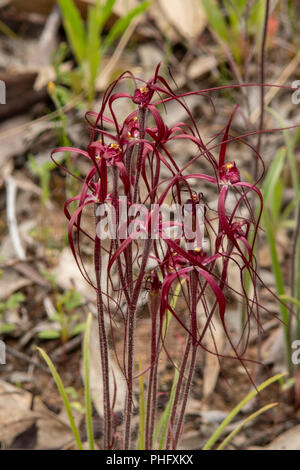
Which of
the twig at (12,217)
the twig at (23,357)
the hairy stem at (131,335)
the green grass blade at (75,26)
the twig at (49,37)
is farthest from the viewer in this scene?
the twig at (49,37)

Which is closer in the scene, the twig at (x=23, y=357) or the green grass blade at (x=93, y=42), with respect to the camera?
the twig at (x=23, y=357)

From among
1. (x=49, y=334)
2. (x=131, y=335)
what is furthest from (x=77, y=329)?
(x=131, y=335)

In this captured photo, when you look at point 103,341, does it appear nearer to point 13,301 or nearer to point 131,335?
point 131,335

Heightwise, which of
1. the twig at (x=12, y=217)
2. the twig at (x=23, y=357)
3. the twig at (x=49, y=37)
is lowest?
the twig at (x=23, y=357)

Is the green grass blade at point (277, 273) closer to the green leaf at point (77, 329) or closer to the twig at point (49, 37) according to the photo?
the green leaf at point (77, 329)

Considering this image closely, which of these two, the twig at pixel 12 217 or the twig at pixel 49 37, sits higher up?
the twig at pixel 49 37

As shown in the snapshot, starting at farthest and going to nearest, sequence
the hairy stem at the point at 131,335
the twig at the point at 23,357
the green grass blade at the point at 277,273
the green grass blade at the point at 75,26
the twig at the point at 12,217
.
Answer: the green grass blade at the point at 75,26, the twig at the point at 12,217, the twig at the point at 23,357, the green grass blade at the point at 277,273, the hairy stem at the point at 131,335

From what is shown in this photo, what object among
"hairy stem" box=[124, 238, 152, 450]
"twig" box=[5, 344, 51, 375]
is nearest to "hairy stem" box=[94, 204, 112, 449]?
"hairy stem" box=[124, 238, 152, 450]

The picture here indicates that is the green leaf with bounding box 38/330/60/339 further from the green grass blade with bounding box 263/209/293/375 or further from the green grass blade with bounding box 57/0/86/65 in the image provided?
the green grass blade with bounding box 57/0/86/65

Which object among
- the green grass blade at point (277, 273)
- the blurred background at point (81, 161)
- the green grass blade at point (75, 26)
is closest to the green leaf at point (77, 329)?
the blurred background at point (81, 161)
